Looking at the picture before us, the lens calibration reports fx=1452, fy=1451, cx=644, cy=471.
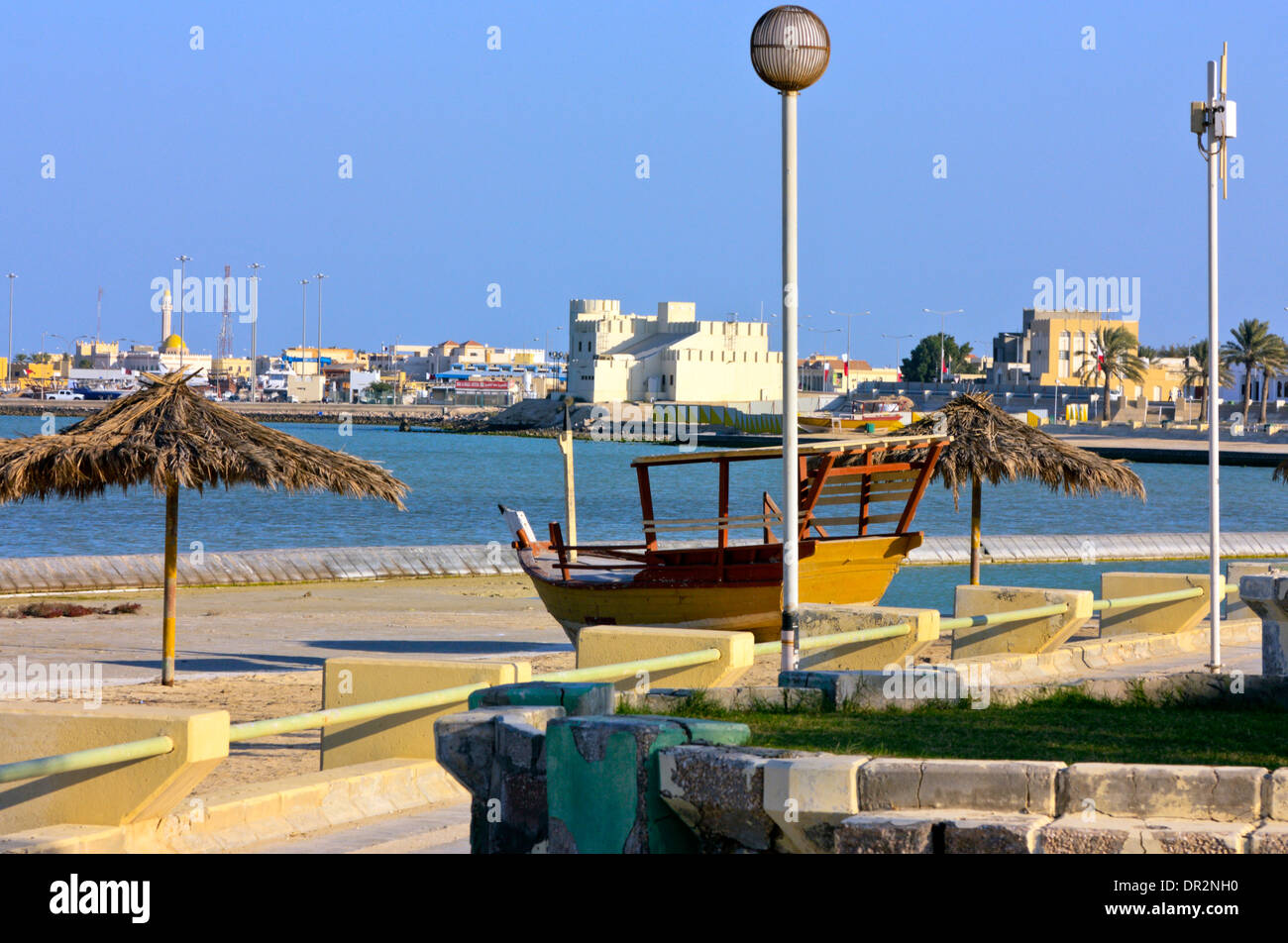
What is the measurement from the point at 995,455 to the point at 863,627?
25.7 ft

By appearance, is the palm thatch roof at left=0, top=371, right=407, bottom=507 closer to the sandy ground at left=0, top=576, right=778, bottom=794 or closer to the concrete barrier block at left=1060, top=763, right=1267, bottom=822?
the sandy ground at left=0, top=576, right=778, bottom=794

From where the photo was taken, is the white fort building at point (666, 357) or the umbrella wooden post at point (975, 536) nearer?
the umbrella wooden post at point (975, 536)

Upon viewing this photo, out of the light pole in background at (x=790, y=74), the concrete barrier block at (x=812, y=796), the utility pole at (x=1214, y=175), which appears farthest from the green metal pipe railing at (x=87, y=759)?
the utility pole at (x=1214, y=175)

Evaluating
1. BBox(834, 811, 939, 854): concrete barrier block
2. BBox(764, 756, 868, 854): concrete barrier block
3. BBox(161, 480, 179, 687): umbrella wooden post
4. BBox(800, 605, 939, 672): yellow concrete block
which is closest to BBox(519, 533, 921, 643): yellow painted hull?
BBox(800, 605, 939, 672): yellow concrete block

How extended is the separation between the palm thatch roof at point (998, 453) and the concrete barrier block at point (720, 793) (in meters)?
13.4

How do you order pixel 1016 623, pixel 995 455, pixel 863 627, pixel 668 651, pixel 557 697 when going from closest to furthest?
pixel 557 697, pixel 668 651, pixel 863 627, pixel 1016 623, pixel 995 455

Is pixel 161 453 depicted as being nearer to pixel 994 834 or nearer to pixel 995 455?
pixel 995 455

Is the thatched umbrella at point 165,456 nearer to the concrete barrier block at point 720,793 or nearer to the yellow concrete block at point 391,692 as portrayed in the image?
the yellow concrete block at point 391,692

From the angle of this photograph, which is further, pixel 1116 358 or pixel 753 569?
pixel 1116 358

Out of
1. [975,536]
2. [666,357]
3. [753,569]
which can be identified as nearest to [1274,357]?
[666,357]

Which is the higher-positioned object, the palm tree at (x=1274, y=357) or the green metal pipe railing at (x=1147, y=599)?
the palm tree at (x=1274, y=357)

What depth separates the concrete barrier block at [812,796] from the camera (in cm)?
517

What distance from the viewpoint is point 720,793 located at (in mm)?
5430
